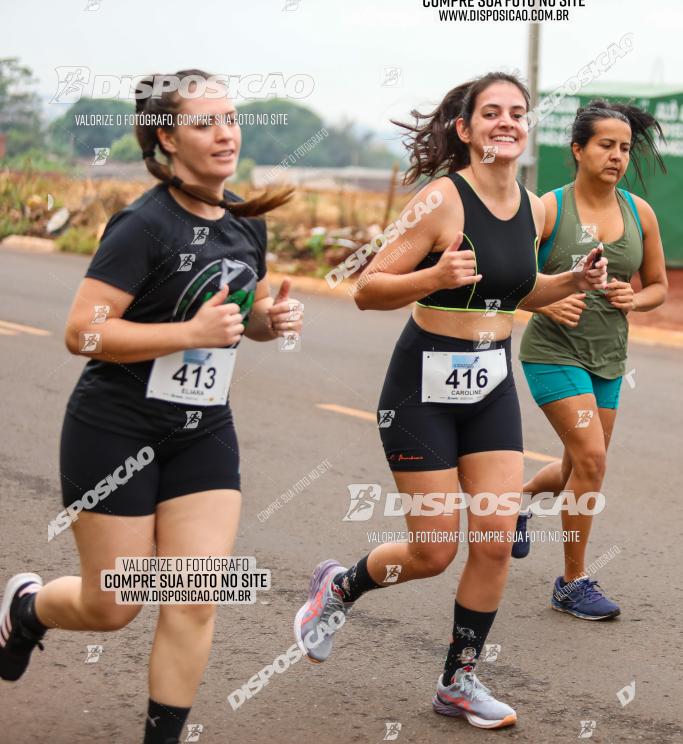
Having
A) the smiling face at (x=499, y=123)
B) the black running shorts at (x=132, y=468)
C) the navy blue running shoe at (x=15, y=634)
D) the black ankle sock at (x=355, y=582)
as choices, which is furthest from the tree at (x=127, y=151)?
the black running shorts at (x=132, y=468)

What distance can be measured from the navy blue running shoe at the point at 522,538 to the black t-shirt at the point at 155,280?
252 cm

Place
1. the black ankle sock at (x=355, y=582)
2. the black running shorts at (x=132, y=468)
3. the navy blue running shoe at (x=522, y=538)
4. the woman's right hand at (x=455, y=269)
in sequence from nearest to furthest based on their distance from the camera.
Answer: the black running shorts at (x=132, y=468) < the woman's right hand at (x=455, y=269) < the black ankle sock at (x=355, y=582) < the navy blue running shoe at (x=522, y=538)

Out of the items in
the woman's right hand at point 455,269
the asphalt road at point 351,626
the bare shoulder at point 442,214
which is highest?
the bare shoulder at point 442,214

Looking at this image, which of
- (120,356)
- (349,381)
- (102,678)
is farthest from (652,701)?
(349,381)

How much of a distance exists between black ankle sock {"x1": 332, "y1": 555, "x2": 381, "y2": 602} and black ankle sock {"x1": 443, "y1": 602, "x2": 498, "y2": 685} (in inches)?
17.7

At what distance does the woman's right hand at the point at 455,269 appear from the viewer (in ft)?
13.2

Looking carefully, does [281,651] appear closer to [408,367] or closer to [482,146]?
[408,367]

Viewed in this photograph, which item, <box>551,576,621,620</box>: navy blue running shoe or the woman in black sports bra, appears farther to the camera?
<box>551,576,621,620</box>: navy blue running shoe

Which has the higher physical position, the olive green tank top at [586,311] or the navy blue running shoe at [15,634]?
the olive green tank top at [586,311]

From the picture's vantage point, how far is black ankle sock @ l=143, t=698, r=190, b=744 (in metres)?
3.56

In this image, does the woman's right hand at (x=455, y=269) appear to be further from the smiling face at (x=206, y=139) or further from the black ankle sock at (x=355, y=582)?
the black ankle sock at (x=355, y=582)

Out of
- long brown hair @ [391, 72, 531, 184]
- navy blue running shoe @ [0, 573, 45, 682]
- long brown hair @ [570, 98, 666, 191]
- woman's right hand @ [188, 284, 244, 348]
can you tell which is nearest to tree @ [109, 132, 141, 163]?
long brown hair @ [570, 98, 666, 191]

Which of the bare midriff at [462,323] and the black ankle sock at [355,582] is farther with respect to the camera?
the black ankle sock at [355,582]

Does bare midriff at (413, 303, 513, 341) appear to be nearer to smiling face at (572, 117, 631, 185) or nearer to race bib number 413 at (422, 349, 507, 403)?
race bib number 413 at (422, 349, 507, 403)
